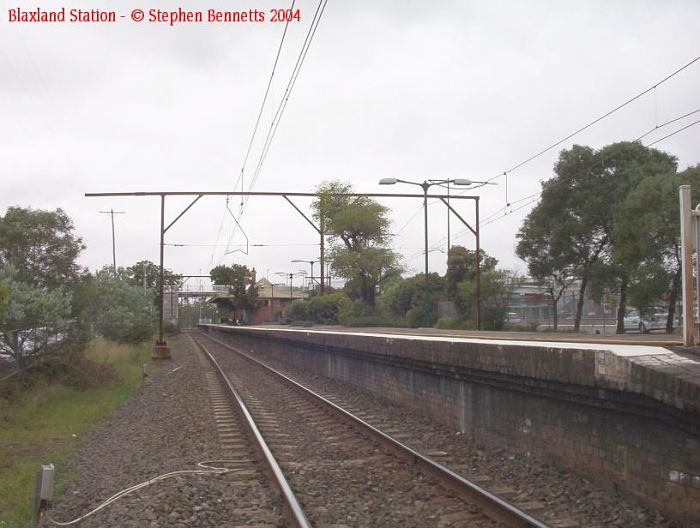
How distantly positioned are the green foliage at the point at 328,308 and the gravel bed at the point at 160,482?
43.3 metres

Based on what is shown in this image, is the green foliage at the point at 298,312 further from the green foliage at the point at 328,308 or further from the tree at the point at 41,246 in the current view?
the tree at the point at 41,246

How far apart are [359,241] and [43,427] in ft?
197

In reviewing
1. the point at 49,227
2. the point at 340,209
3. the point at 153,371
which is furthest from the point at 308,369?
the point at 340,209

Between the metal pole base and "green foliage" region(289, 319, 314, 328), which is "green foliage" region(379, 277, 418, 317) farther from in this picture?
the metal pole base

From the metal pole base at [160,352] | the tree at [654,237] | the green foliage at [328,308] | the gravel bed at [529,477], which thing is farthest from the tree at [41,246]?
the green foliage at [328,308]

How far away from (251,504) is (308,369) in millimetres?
19106

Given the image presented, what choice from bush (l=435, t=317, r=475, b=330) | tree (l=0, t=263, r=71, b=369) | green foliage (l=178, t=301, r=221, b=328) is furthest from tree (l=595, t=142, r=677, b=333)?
Result: green foliage (l=178, t=301, r=221, b=328)

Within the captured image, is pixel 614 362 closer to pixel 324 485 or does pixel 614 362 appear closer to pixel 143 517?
pixel 324 485

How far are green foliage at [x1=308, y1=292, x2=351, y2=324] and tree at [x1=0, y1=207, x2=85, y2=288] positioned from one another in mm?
34596

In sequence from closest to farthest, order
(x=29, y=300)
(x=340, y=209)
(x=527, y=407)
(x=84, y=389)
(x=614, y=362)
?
(x=614, y=362) < (x=527, y=407) < (x=29, y=300) < (x=84, y=389) < (x=340, y=209)

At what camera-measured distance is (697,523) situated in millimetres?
5621

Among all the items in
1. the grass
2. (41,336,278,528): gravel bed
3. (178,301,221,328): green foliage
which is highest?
(41,336,278,528): gravel bed

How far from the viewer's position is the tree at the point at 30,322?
1767 centimetres

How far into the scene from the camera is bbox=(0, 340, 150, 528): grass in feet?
28.9
